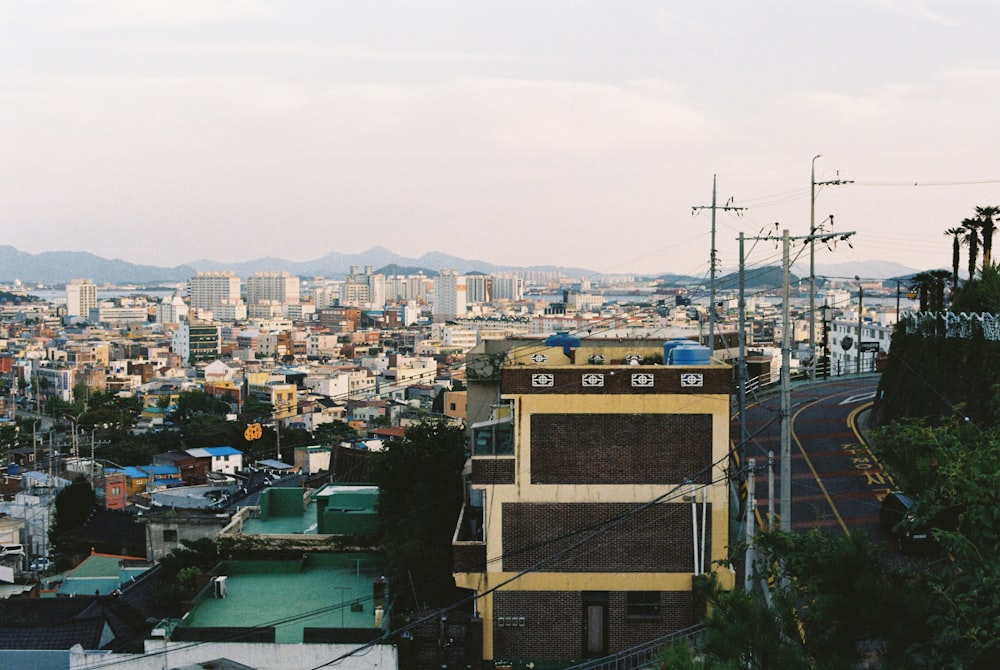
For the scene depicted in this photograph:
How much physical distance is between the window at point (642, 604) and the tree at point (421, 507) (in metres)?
2.60

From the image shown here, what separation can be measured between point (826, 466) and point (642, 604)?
7949mm

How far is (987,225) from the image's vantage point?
29.4 meters

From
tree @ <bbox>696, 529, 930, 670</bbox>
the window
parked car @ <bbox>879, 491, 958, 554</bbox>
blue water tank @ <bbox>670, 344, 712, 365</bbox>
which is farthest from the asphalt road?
tree @ <bbox>696, 529, 930, 670</bbox>

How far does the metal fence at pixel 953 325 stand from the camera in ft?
68.2

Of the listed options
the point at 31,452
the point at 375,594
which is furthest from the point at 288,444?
the point at 375,594

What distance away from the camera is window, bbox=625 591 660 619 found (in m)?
14.7

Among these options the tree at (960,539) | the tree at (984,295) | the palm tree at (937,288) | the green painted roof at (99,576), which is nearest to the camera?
the tree at (960,539)

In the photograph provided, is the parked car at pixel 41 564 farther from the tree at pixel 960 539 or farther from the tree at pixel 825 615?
the tree at pixel 960 539

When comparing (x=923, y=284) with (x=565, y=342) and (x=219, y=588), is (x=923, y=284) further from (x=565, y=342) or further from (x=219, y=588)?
(x=219, y=588)

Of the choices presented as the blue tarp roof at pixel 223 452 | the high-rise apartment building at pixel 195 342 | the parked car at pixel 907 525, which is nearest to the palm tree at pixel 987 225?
the parked car at pixel 907 525

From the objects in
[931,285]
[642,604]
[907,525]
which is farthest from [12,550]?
[931,285]

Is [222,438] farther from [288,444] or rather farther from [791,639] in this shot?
[791,639]

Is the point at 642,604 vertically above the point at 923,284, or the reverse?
the point at 923,284

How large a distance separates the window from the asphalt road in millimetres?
2251
